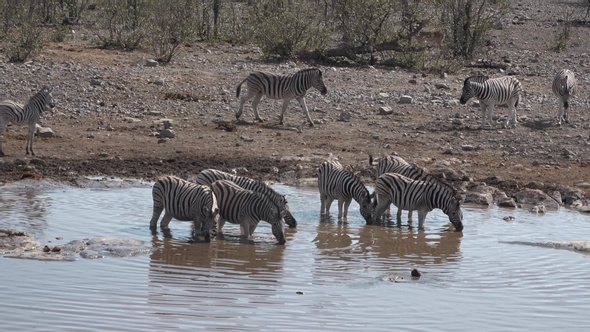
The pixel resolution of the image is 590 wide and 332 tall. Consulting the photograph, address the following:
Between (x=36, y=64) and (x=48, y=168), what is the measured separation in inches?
256

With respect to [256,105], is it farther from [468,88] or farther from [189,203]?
[189,203]

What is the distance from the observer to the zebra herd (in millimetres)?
11523

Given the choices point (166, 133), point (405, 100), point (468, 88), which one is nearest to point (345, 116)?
point (405, 100)

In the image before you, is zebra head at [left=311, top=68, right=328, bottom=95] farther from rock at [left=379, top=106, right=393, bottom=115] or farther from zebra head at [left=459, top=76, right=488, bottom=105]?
zebra head at [left=459, top=76, right=488, bottom=105]

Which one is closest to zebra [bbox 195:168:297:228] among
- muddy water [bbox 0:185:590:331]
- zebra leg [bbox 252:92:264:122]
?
muddy water [bbox 0:185:590:331]

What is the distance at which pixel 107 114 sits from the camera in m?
18.1

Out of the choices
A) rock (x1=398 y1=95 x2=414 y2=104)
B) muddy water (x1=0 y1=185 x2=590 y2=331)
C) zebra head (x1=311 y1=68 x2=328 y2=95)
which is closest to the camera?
muddy water (x1=0 y1=185 x2=590 y2=331)

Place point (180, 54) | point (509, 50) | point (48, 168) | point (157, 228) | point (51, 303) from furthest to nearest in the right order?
point (509, 50) → point (180, 54) → point (48, 168) → point (157, 228) → point (51, 303)

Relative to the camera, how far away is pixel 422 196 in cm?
1285

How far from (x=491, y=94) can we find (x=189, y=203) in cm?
928

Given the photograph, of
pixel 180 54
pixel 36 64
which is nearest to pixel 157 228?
pixel 36 64

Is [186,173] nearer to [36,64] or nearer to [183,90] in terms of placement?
[183,90]

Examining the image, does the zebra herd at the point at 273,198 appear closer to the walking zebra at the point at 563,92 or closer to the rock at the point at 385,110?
the rock at the point at 385,110

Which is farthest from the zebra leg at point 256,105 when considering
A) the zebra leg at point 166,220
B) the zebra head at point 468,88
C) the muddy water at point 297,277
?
the zebra leg at point 166,220
